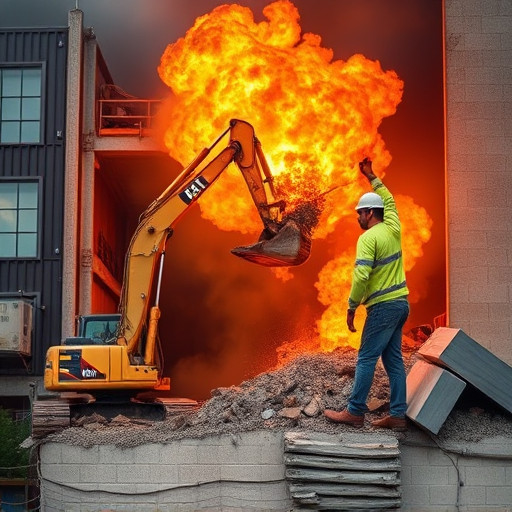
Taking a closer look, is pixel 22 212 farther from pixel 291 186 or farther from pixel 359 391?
pixel 359 391

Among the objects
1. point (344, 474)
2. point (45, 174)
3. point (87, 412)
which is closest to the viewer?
point (344, 474)

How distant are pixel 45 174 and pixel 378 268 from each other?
11.6 metres

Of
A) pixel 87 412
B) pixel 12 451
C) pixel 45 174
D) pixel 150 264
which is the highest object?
pixel 45 174

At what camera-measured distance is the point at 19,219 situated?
18.6 metres

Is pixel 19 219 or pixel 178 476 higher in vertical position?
pixel 19 219

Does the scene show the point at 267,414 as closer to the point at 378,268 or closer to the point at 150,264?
the point at 378,268

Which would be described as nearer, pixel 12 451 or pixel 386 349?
pixel 386 349

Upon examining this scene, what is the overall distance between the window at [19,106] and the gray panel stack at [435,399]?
40.5 feet

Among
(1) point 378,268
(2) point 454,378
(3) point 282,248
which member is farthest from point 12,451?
(2) point 454,378

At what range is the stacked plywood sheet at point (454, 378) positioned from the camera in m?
8.68

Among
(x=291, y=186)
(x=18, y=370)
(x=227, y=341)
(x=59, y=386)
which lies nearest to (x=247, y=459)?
(x=59, y=386)

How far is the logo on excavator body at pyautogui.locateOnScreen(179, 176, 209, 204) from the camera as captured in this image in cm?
1276

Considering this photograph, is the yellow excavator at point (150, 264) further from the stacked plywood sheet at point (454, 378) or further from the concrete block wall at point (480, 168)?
the stacked plywood sheet at point (454, 378)

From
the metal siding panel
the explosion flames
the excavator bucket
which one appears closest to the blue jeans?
the excavator bucket
